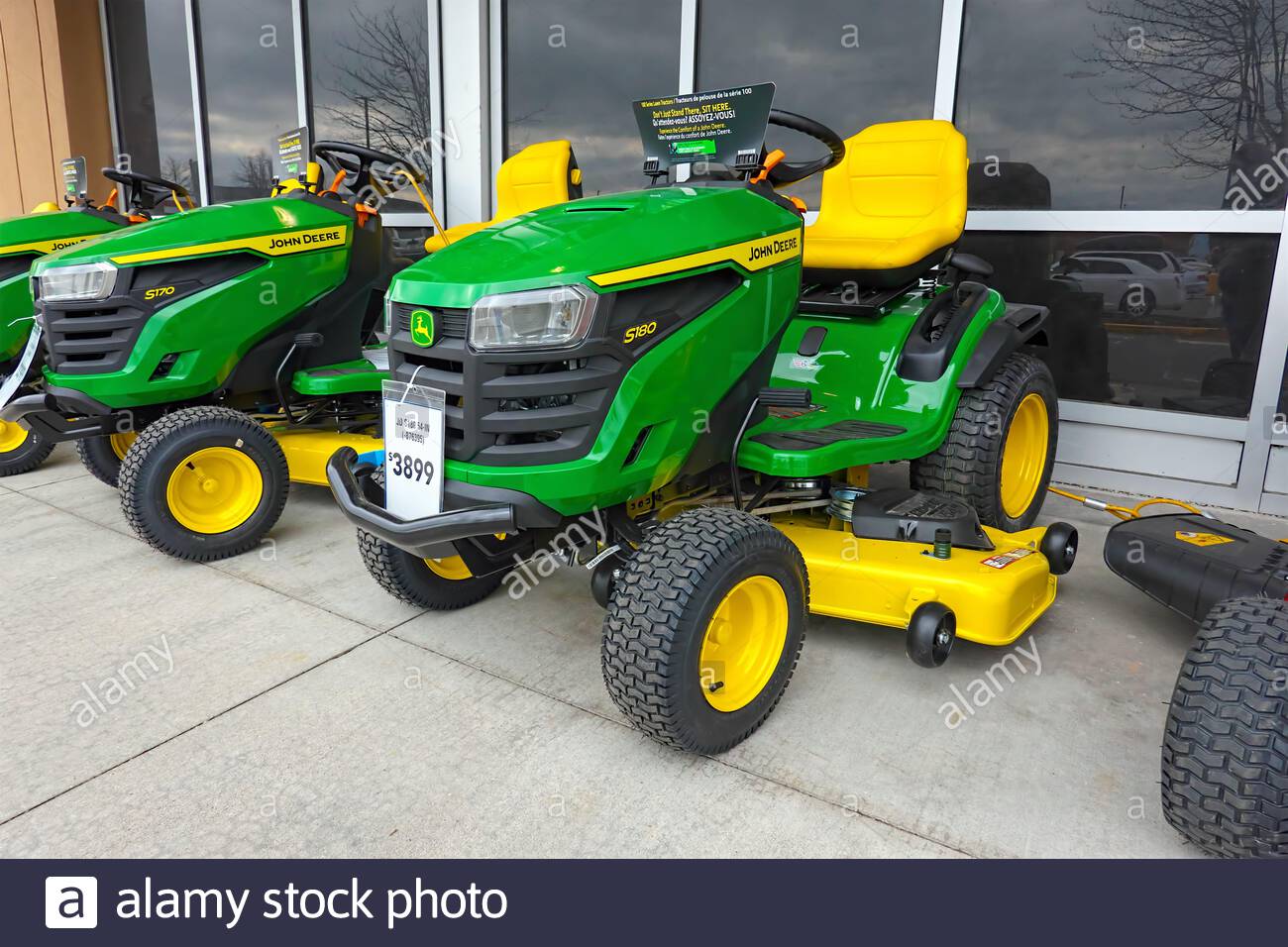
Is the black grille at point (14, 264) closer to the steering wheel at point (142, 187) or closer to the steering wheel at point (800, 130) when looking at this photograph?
the steering wheel at point (142, 187)

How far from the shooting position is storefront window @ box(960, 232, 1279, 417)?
365 centimetres

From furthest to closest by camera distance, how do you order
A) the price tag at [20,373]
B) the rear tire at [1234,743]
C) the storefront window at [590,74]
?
the storefront window at [590,74] → the price tag at [20,373] → the rear tire at [1234,743]

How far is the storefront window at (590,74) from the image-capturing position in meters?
5.05

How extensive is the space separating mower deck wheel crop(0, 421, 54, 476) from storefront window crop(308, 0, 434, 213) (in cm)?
280

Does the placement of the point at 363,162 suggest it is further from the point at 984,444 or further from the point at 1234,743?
the point at 1234,743

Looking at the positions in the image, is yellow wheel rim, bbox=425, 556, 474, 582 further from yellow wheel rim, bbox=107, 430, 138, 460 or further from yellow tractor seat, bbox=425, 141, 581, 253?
yellow wheel rim, bbox=107, 430, 138, 460

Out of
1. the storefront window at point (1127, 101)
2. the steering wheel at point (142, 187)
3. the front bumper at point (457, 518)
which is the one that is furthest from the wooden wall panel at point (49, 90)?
the front bumper at point (457, 518)

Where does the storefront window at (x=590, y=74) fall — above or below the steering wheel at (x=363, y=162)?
above

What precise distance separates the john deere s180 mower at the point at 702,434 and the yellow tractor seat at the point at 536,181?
54.9 inches

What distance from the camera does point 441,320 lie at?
191 cm

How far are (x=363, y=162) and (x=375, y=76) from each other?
3.07 metres

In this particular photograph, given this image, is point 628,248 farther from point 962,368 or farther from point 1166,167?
point 1166,167

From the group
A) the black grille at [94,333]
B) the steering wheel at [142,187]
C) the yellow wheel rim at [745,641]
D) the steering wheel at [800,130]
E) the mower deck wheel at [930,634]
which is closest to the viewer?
the yellow wheel rim at [745,641]

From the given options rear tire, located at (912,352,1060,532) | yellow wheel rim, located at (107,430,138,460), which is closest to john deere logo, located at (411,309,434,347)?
rear tire, located at (912,352,1060,532)
